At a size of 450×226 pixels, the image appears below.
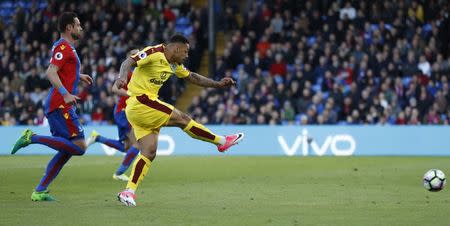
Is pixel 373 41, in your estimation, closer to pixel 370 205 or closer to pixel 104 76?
pixel 104 76

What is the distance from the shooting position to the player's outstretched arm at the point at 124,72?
1096cm

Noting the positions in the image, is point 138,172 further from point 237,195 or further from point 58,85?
point 237,195

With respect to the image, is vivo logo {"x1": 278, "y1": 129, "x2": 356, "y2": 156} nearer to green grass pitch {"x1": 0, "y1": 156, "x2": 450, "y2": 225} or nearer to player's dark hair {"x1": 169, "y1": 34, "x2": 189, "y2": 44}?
green grass pitch {"x1": 0, "y1": 156, "x2": 450, "y2": 225}

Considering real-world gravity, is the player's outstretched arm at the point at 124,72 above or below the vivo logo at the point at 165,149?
below

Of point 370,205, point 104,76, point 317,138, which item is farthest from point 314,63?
point 370,205

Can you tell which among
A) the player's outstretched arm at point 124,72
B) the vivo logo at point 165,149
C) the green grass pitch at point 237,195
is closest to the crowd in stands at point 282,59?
the vivo logo at point 165,149

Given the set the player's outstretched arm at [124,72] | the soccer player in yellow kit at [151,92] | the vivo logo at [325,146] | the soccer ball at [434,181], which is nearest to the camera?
the player's outstretched arm at [124,72]

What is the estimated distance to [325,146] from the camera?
2456 centimetres

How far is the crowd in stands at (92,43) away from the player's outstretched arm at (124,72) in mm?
15968

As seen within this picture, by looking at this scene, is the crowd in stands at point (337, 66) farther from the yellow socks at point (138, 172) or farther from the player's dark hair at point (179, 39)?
the yellow socks at point (138, 172)

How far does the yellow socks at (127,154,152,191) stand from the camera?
1126 cm

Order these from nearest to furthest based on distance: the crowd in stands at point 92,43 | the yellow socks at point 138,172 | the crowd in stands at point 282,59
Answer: the yellow socks at point 138,172, the crowd in stands at point 282,59, the crowd in stands at point 92,43

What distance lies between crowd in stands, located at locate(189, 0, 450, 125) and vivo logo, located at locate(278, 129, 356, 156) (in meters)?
1.08

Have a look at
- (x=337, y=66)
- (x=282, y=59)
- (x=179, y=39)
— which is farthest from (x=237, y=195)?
(x=282, y=59)
